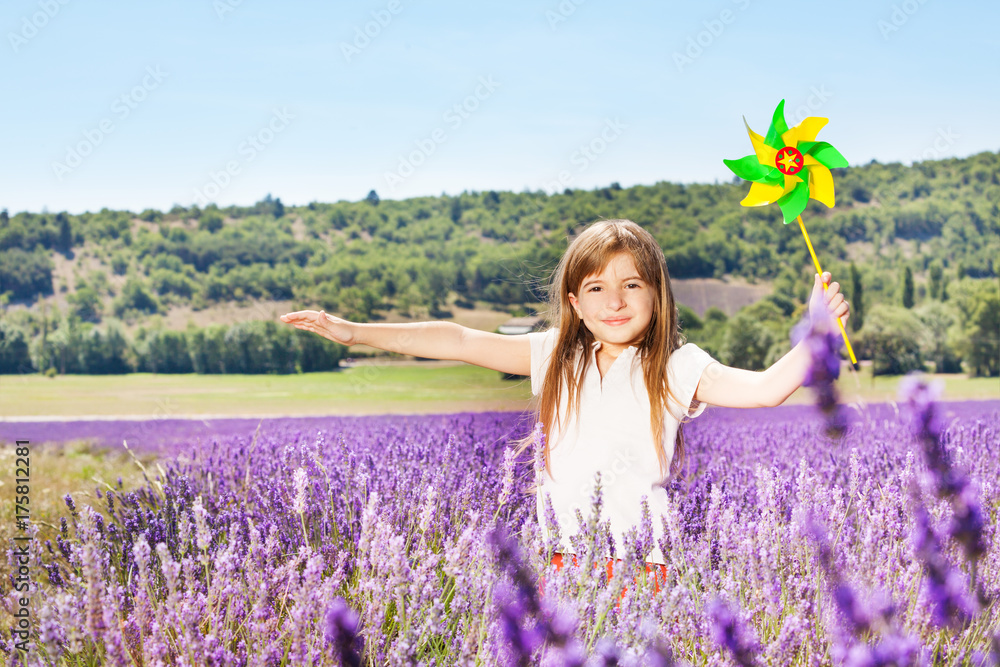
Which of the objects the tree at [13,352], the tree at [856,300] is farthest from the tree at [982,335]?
the tree at [13,352]

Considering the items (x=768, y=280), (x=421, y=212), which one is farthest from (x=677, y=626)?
(x=421, y=212)

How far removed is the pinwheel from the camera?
81.1 inches

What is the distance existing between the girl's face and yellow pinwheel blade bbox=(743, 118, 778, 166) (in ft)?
1.70

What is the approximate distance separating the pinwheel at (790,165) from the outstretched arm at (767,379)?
0.43 meters

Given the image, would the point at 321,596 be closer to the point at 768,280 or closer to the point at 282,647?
the point at 282,647

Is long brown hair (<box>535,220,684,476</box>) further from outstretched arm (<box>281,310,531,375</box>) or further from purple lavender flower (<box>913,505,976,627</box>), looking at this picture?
purple lavender flower (<box>913,505,976,627</box>)

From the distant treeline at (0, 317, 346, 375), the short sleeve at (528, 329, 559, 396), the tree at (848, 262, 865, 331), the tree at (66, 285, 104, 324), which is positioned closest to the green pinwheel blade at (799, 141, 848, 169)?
the short sleeve at (528, 329, 559, 396)

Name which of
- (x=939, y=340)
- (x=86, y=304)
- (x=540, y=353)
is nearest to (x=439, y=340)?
(x=540, y=353)

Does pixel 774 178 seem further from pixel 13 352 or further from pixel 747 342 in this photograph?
pixel 13 352

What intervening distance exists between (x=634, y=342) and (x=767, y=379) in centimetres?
45

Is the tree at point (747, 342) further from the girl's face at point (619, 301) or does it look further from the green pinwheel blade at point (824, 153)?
the girl's face at point (619, 301)

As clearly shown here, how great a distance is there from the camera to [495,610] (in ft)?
4.27

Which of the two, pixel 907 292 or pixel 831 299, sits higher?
pixel 907 292

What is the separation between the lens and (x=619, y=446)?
1.97 m
